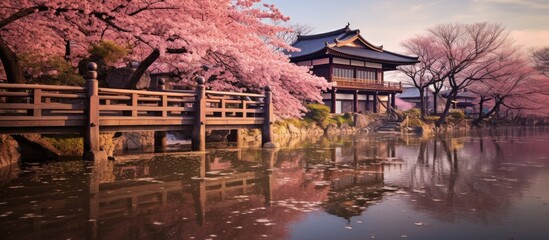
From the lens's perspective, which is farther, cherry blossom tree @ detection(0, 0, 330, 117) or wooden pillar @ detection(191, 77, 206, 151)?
wooden pillar @ detection(191, 77, 206, 151)

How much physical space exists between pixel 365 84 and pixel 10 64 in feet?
110

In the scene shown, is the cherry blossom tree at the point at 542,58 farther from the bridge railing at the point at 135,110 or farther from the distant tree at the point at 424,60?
the bridge railing at the point at 135,110

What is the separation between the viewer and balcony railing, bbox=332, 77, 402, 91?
3803cm

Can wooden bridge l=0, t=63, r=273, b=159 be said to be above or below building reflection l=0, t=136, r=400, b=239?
above

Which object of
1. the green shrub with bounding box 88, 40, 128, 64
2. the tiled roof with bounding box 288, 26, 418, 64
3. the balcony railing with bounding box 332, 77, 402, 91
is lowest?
the green shrub with bounding box 88, 40, 128, 64

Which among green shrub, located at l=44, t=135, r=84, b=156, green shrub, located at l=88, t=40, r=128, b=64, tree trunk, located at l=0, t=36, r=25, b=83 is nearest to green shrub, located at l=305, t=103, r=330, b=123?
green shrub, located at l=88, t=40, r=128, b=64

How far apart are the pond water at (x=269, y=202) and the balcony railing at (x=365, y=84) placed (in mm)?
27638

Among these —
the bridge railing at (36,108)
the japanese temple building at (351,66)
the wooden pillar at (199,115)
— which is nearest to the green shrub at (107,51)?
the wooden pillar at (199,115)

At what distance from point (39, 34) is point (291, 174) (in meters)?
10.9

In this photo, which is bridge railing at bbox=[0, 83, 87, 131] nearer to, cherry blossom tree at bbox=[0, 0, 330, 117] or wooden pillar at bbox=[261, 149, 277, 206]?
cherry blossom tree at bbox=[0, 0, 330, 117]

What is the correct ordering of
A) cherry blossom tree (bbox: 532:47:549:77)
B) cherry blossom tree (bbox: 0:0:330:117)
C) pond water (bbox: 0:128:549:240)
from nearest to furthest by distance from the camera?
pond water (bbox: 0:128:549:240) < cherry blossom tree (bbox: 0:0:330:117) < cherry blossom tree (bbox: 532:47:549:77)

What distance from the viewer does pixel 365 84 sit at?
4006 cm

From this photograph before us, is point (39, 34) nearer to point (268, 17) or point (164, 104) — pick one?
point (164, 104)

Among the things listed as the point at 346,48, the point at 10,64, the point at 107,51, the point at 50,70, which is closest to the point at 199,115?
the point at 107,51
